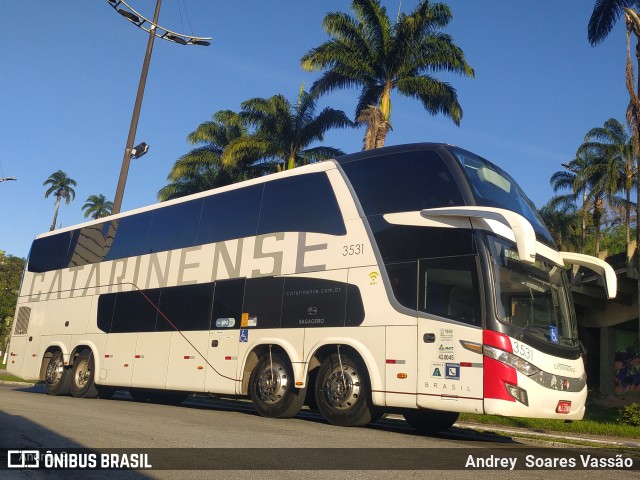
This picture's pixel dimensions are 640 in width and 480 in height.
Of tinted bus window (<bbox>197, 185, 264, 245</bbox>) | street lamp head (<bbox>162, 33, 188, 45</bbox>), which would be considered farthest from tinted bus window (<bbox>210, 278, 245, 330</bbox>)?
street lamp head (<bbox>162, 33, 188, 45</bbox>)

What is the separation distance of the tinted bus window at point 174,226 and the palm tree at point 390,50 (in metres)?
12.2

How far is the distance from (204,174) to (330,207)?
30701 millimetres

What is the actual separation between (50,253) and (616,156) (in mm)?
34690

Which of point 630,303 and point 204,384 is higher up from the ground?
point 630,303

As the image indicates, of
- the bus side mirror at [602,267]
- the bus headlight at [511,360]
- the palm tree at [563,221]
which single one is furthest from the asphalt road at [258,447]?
the palm tree at [563,221]

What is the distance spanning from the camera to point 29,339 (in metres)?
17.8

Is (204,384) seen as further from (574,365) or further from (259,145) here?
(259,145)

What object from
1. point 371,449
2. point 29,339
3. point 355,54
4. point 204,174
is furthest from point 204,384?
point 204,174

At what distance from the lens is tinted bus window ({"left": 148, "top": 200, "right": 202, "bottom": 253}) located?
1377cm

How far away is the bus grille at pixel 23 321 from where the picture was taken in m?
18.2

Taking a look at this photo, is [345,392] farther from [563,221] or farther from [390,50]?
[563,221]

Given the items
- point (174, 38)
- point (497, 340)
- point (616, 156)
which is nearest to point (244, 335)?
point (497, 340)

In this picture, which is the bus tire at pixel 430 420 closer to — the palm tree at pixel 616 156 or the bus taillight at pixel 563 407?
the bus taillight at pixel 563 407

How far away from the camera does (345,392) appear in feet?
32.5
